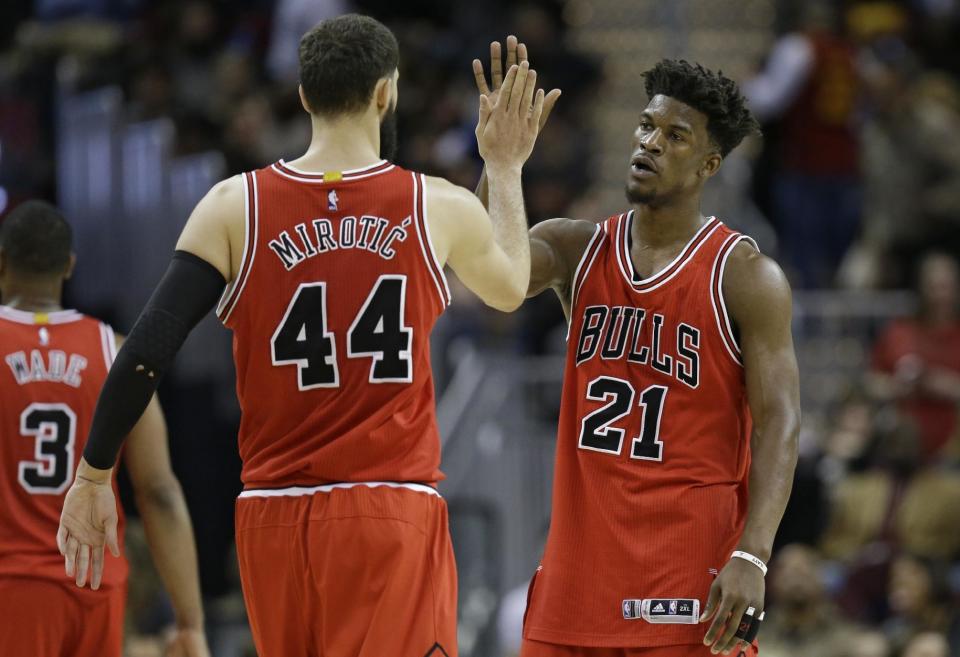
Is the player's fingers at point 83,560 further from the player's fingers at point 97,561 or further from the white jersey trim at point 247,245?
the white jersey trim at point 247,245

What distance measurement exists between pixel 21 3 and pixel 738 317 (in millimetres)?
11951

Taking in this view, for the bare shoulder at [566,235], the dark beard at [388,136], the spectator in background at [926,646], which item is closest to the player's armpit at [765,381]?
the bare shoulder at [566,235]

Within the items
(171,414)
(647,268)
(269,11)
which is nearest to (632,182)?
(647,268)

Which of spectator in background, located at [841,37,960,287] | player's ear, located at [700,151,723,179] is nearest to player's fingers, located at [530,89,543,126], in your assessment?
player's ear, located at [700,151,723,179]

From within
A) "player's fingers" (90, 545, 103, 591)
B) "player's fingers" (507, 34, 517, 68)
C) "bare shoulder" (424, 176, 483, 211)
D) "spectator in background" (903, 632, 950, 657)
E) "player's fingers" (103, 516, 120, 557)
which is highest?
"player's fingers" (507, 34, 517, 68)

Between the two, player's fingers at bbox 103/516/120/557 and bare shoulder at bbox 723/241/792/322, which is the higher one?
bare shoulder at bbox 723/241/792/322

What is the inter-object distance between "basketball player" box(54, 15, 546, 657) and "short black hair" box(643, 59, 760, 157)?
1019 millimetres

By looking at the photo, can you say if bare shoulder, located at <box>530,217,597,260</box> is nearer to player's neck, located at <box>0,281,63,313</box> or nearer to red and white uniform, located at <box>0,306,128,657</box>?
red and white uniform, located at <box>0,306,128,657</box>

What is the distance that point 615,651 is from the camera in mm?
5828

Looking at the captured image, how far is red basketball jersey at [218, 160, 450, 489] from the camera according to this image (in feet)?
17.4

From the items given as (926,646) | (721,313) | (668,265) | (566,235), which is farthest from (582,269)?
(926,646)

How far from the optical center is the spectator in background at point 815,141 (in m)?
14.6

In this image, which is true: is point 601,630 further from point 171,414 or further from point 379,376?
point 171,414

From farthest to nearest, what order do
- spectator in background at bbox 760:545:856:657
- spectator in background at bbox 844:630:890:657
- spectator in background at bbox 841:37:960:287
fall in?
1. spectator in background at bbox 841:37:960:287
2. spectator in background at bbox 760:545:856:657
3. spectator in background at bbox 844:630:890:657
